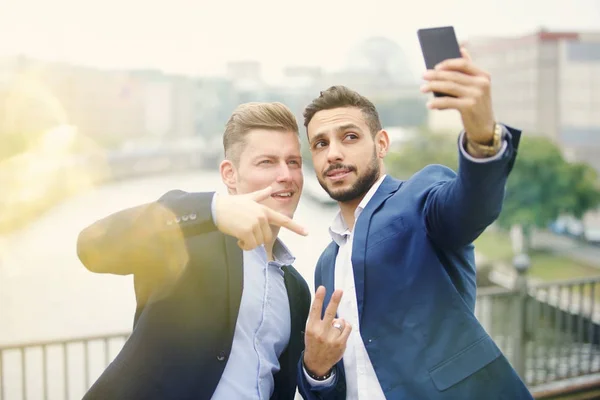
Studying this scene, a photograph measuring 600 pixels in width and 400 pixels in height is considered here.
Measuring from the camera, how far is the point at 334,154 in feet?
6.02

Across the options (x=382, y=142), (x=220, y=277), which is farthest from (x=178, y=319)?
(x=382, y=142)

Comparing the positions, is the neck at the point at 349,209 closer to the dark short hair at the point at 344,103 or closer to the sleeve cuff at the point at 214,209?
the dark short hair at the point at 344,103

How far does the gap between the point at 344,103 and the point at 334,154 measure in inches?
8.6

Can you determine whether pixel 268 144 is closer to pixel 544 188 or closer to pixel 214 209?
pixel 214 209

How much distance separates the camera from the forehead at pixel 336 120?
1.89 metres

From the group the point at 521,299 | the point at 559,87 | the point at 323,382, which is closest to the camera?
the point at 323,382

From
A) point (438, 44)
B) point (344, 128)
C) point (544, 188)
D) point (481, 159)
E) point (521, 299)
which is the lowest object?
point (544, 188)

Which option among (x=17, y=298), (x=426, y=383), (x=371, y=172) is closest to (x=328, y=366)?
(x=426, y=383)

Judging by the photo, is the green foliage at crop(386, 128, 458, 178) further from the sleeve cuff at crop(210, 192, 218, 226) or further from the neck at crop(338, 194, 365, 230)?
the sleeve cuff at crop(210, 192, 218, 226)

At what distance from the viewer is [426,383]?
1646 millimetres

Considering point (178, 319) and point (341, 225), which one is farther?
point (341, 225)

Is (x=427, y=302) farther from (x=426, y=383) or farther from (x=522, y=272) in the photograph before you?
(x=522, y=272)

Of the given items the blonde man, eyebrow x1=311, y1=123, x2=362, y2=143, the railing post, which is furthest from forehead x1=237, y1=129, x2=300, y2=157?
the railing post

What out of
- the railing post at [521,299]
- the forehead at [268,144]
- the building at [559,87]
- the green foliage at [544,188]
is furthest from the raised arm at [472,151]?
the building at [559,87]
